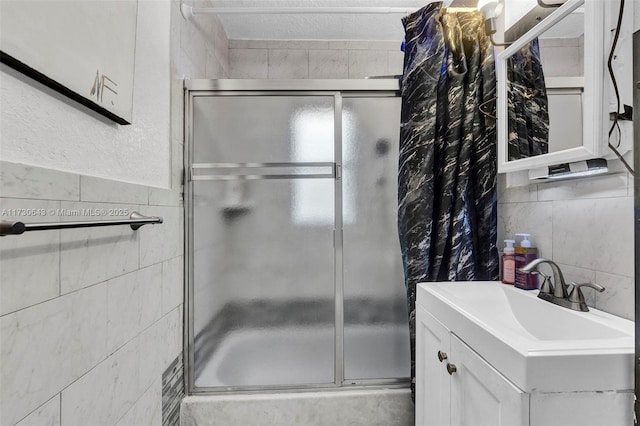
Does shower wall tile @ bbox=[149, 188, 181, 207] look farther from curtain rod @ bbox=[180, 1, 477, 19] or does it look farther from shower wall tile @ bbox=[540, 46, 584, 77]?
shower wall tile @ bbox=[540, 46, 584, 77]

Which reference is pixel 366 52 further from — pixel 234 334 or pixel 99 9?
pixel 234 334

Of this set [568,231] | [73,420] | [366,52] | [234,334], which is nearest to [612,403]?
[568,231]

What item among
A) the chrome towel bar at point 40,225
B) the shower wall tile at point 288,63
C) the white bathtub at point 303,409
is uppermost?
the shower wall tile at point 288,63

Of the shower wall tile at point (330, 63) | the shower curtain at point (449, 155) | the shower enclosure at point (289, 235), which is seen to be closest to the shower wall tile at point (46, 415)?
the shower enclosure at point (289, 235)

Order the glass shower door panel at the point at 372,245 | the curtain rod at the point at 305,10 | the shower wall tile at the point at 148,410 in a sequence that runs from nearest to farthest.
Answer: the shower wall tile at the point at 148,410 → the curtain rod at the point at 305,10 → the glass shower door panel at the point at 372,245

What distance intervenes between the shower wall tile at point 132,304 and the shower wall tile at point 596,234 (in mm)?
1529

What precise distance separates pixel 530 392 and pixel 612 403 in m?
0.18

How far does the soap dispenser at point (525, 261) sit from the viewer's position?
1.11 metres

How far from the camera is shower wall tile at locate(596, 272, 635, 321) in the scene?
83 centimetres

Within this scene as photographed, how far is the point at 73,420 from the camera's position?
31.0 inches

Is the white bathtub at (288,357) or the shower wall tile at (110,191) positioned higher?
the shower wall tile at (110,191)

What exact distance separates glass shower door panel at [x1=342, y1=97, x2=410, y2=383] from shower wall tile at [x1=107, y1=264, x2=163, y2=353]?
0.87m

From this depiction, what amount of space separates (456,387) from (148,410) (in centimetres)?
114

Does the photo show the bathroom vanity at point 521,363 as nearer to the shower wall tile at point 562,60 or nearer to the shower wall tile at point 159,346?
the shower wall tile at point 562,60
